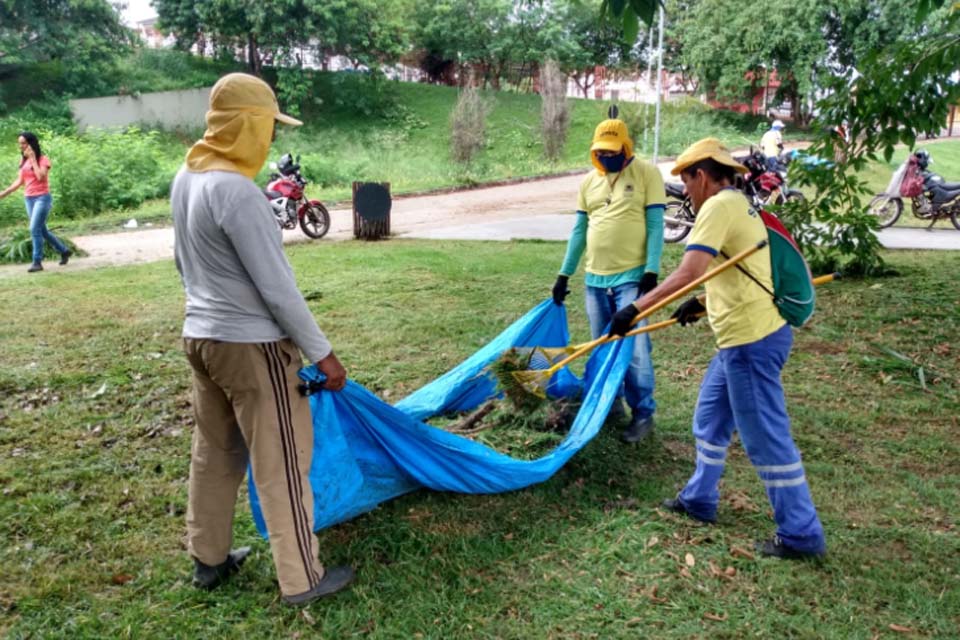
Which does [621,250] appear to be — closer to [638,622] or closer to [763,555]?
[763,555]

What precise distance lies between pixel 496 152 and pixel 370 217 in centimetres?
1387

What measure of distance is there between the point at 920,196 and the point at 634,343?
991 centimetres

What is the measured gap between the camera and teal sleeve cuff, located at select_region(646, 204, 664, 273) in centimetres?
362

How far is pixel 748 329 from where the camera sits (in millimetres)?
2689

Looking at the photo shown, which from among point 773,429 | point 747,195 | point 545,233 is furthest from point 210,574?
point 545,233

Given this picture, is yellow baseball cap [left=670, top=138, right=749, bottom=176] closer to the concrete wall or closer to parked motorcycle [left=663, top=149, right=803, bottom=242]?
parked motorcycle [left=663, top=149, right=803, bottom=242]

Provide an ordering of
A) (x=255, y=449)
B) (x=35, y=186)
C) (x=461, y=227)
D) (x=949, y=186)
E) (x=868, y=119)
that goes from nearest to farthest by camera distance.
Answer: (x=255, y=449), (x=868, y=119), (x=35, y=186), (x=949, y=186), (x=461, y=227)

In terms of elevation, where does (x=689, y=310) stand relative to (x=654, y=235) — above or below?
below

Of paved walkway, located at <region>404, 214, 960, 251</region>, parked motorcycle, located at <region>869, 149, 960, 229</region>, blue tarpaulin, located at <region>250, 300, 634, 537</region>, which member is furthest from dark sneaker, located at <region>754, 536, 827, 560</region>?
parked motorcycle, located at <region>869, 149, 960, 229</region>

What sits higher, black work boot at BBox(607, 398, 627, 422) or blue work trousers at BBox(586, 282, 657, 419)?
blue work trousers at BBox(586, 282, 657, 419)

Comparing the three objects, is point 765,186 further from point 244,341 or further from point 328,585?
point 244,341

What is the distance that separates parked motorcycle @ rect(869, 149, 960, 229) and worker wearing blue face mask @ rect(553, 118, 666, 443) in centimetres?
909

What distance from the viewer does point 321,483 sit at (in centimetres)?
282

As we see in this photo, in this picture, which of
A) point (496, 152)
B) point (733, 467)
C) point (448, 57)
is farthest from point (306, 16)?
point (733, 467)
